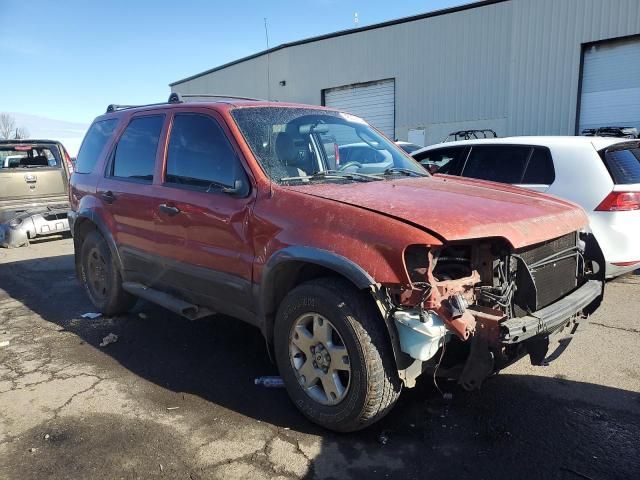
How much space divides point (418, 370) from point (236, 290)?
1.39 metres

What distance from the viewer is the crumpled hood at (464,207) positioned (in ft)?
8.45

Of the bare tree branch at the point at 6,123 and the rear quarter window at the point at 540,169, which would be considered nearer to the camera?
the rear quarter window at the point at 540,169

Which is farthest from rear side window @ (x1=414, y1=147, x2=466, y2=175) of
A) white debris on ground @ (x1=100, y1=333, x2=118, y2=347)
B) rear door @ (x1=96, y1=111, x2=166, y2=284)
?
white debris on ground @ (x1=100, y1=333, x2=118, y2=347)

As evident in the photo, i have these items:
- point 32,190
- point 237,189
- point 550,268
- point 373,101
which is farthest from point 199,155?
point 373,101

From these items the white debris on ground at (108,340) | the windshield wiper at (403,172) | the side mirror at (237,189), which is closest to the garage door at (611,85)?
the windshield wiper at (403,172)

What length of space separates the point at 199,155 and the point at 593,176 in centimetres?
386

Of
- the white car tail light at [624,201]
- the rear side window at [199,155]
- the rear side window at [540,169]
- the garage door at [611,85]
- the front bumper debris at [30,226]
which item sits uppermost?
the garage door at [611,85]

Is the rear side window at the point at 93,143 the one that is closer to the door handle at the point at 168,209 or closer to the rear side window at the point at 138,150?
the rear side window at the point at 138,150

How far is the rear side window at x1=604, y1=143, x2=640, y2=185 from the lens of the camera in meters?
4.91

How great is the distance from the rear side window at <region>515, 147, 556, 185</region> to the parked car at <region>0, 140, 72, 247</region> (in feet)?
27.0

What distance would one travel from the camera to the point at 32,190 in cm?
974

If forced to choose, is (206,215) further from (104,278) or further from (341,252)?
(104,278)

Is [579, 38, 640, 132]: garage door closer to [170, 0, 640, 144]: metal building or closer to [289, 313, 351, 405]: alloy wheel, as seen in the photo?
[170, 0, 640, 144]: metal building

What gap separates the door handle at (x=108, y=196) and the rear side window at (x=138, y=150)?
178 mm
